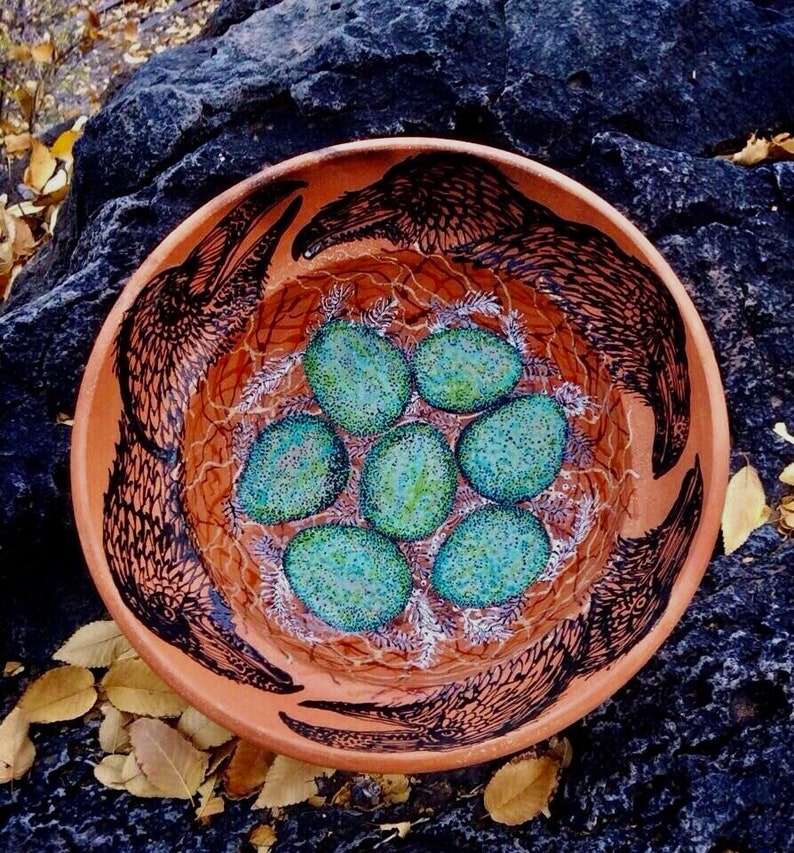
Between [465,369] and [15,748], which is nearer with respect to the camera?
[15,748]

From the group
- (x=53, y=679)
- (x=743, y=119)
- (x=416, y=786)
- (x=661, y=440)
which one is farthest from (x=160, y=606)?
(x=743, y=119)

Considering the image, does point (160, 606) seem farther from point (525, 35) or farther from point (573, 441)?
point (525, 35)

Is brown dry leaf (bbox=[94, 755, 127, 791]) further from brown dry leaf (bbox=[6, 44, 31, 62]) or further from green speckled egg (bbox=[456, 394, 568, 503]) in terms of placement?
brown dry leaf (bbox=[6, 44, 31, 62])

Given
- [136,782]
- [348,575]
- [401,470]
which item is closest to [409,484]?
[401,470]

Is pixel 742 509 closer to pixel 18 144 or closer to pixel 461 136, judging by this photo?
pixel 461 136

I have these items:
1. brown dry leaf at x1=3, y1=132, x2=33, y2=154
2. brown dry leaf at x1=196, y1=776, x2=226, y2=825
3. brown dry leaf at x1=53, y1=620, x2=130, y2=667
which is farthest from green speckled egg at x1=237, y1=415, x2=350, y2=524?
brown dry leaf at x1=3, y1=132, x2=33, y2=154

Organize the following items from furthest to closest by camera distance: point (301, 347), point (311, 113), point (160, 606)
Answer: point (301, 347) < point (311, 113) < point (160, 606)
